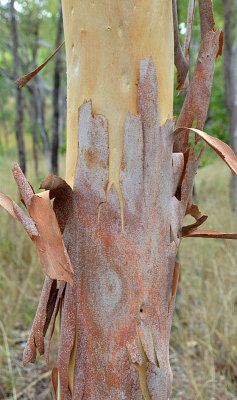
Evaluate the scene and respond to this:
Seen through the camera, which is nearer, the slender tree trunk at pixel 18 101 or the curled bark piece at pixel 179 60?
the curled bark piece at pixel 179 60

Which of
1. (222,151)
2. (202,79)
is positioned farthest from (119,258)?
(202,79)

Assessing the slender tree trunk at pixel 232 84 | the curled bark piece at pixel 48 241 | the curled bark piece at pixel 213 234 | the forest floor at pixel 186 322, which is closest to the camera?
the curled bark piece at pixel 48 241

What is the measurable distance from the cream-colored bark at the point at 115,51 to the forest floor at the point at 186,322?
1399 millimetres

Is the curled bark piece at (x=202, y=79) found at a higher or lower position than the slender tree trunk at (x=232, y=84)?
lower

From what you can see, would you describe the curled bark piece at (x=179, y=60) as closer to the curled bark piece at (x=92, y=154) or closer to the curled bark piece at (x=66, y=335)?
the curled bark piece at (x=92, y=154)

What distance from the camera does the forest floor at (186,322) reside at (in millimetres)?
1810

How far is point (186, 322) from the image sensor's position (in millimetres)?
2301

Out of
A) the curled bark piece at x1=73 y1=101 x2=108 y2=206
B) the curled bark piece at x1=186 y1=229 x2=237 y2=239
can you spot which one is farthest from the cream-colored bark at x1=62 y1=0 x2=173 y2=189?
the curled bark piece at x1=186 y1=229 x2=237 y2=239

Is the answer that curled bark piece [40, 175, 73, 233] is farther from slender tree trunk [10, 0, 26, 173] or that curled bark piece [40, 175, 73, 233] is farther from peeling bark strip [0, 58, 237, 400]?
slender tree trunk [10, 0, 26, 173]

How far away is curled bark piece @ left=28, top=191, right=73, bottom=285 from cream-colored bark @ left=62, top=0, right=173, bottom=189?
4.4 inches

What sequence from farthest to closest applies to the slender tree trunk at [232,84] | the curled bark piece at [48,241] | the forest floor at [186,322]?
the slender tree trunk at [232,84] < the forest floor at [186,322] < the curled bark piece at [48,241]

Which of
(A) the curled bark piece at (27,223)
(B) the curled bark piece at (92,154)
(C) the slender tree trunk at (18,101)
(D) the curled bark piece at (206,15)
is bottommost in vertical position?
(A) the curled bark piece at (27,223)

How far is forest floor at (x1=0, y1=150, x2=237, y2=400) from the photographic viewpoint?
1810 millimetres

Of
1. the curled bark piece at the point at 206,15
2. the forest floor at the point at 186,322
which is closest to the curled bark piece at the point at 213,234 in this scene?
the curled bark piece at the point at 206,15
